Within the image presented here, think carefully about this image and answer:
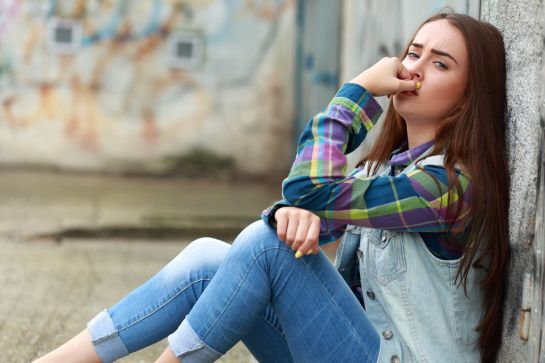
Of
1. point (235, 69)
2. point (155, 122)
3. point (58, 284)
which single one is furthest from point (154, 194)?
point (58, 284)

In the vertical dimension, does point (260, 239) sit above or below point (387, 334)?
above

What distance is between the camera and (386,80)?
232cm

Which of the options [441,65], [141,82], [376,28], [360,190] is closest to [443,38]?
[441,65]

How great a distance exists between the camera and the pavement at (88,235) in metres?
3.86

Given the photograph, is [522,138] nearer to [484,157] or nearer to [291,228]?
[484,157]

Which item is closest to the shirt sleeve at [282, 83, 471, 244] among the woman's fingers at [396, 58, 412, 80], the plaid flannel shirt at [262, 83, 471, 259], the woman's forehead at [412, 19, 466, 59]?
the plaid flannel shirt at [262, 83, 471, 259]

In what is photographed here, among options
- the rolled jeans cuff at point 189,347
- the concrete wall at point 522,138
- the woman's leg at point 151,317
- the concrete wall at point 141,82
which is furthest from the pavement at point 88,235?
the concrete wall at point 522,138

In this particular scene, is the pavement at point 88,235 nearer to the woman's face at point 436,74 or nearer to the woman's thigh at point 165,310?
the woman's thigh at point 165,310

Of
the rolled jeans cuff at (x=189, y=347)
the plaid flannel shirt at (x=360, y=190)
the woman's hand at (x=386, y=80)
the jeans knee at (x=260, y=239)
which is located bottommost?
the rolled jeans cuff at (x=189, y=347)

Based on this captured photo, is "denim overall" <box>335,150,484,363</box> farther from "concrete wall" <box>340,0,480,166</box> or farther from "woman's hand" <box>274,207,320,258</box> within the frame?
"concrete wall" <box>340,0,480,166</box>

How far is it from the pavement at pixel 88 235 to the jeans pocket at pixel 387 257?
1.33 m

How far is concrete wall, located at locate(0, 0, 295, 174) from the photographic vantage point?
769 centimetres

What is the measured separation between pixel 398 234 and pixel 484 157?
0.28 meters

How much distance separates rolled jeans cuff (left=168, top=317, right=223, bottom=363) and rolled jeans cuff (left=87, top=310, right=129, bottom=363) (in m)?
0.24
